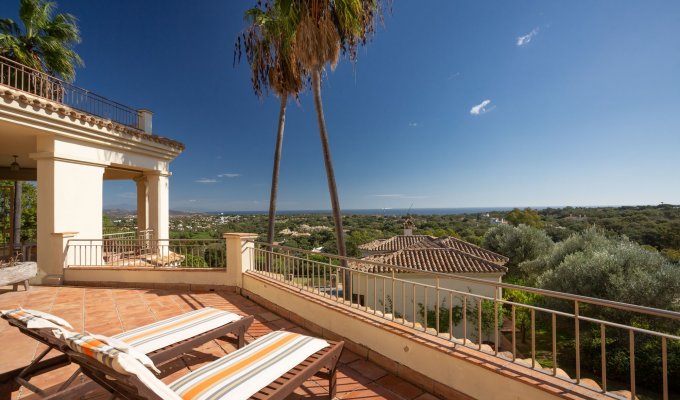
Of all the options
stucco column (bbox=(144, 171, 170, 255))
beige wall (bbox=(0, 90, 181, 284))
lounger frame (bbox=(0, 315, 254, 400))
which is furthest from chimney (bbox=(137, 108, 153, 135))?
lounger frame (bbox=(0, 315, 254, 400))

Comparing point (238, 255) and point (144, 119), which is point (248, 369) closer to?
point (238, 255)

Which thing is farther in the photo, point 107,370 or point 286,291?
point 286,291

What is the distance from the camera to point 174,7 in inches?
535

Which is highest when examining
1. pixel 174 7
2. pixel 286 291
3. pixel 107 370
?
pixel 174 7

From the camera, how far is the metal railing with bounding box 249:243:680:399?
2164 millimetres

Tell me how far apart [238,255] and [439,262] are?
12.3 m

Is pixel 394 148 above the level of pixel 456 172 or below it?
above

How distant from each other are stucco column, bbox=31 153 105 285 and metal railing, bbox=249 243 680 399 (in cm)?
488

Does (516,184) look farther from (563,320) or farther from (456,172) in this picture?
(563,320)

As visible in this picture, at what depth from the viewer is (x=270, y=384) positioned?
6.97 ft

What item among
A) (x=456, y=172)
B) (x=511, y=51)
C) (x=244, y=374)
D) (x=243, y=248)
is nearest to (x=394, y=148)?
(x=456, y=172)

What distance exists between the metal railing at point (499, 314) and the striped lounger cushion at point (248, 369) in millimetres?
954

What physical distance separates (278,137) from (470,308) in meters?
10.8

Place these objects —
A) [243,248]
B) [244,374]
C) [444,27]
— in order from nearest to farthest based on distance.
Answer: [244,374] < [243,248] < [444,27]
